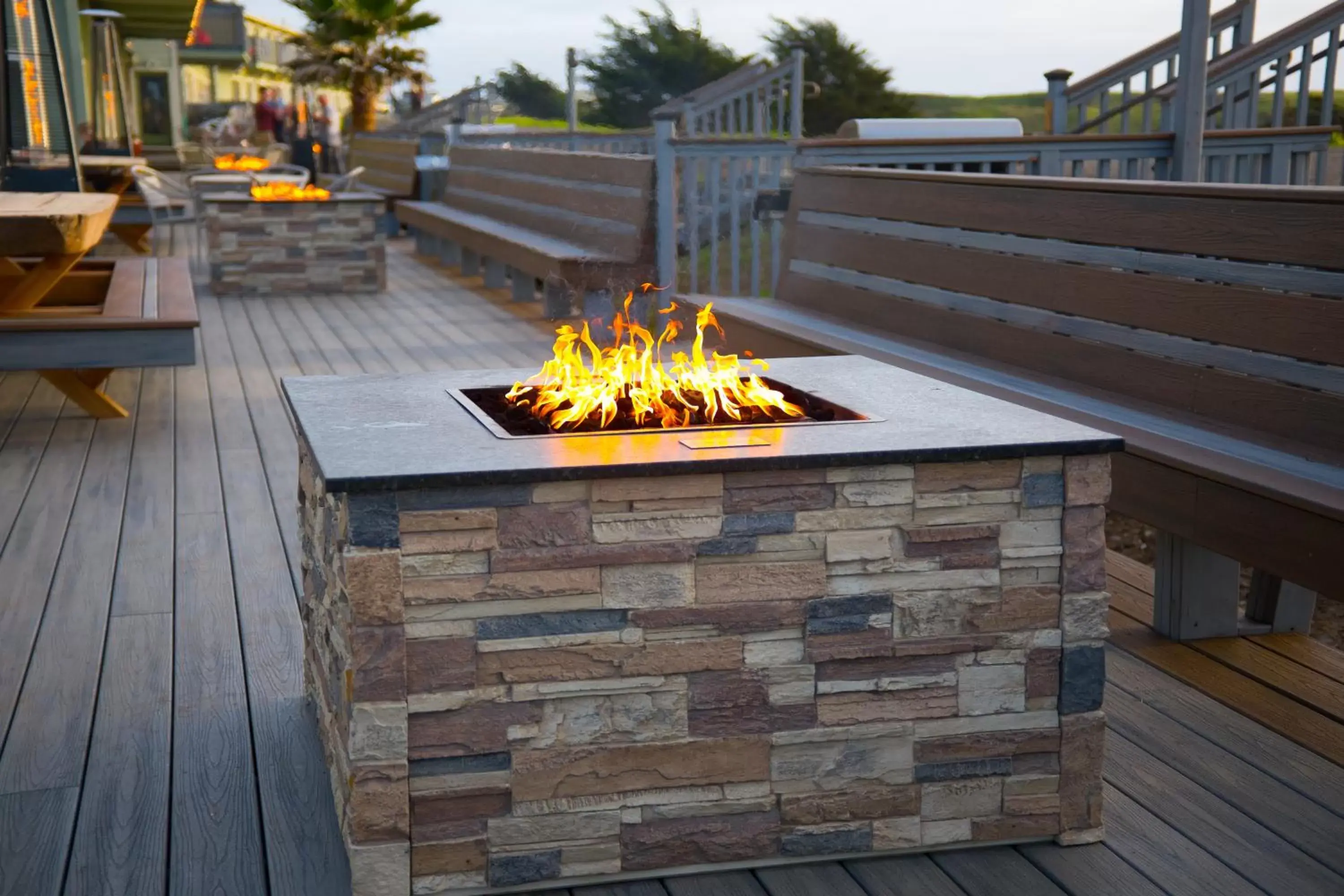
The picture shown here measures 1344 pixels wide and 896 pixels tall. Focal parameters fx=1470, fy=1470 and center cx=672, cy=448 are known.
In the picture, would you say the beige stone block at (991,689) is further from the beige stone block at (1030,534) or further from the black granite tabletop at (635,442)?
the black granite tabletop at (635,442)

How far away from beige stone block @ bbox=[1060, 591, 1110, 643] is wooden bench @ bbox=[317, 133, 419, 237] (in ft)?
41.9

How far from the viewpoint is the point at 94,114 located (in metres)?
18.7

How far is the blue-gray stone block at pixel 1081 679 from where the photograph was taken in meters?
2.47

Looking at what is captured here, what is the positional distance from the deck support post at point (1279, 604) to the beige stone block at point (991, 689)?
131cm

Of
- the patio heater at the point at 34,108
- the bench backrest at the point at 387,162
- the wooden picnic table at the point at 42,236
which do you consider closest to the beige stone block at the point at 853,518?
the wooden picnic table at the point at 42,236

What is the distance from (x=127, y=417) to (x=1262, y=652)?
4.63 meters

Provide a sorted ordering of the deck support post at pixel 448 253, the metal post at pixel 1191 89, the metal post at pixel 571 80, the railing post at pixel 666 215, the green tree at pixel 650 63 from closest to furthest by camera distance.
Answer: the metal post at pixel 1191 89 → the railing post at pixel 666 215 → the deck support post at pixel 448 253 → the metal post at pixel 571 80 → the green tree at pixel 650 63

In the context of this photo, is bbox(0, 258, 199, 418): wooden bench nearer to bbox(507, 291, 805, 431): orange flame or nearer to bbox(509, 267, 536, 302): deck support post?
bbox(507, 291, 805, 431): orange flame

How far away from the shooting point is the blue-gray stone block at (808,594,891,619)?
93.7 inches

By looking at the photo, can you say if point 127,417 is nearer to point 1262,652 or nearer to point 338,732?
point 338,732

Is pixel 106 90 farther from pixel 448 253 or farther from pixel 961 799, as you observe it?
pixel 961 799

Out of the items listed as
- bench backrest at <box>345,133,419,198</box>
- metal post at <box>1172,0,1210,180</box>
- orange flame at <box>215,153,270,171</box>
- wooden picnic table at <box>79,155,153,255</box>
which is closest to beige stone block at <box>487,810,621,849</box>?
metal post at <box>1172,0,1210,180</box>

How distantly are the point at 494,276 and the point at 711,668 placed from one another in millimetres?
8705

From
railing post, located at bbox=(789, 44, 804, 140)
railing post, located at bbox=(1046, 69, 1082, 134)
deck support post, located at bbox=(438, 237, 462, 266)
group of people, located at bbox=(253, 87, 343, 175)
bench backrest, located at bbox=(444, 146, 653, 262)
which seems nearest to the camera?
bench backrest, located at bbox=(444, 146, 653, 262)
